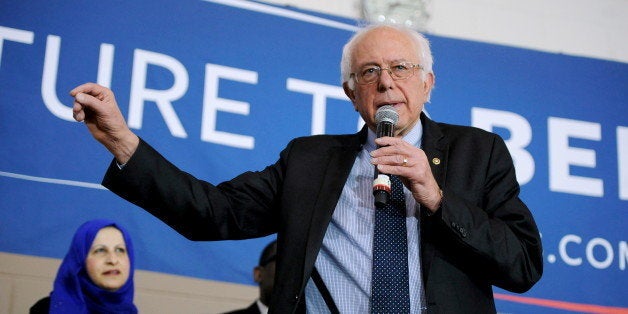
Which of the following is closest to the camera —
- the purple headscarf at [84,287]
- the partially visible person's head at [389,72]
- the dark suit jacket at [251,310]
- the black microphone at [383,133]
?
the black microphone at [383,133]

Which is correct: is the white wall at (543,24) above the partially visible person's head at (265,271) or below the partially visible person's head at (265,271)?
above

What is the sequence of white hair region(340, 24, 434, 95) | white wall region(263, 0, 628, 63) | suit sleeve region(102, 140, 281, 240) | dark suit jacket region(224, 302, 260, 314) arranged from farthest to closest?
white wall region(263, 0, 628, 63)
dark suit jacket region(224, 302, 260, 314)
white hair region(340, 24, 434, 95)
suit sleeve region(102, 140, 281, 240)

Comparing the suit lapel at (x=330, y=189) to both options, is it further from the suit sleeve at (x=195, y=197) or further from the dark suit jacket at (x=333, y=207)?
the suit sleeve at (x=195, y=197)

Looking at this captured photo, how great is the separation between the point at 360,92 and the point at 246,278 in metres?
1.76

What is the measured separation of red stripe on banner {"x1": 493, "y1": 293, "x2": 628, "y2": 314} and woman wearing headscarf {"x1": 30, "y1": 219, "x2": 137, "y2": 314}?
163 cm

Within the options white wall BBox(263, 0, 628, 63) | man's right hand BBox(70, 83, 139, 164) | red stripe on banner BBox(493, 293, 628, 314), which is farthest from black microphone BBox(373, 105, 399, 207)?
white wall BBox(263, 0, 628, 63)

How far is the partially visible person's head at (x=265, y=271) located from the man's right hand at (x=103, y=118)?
6.57 ft

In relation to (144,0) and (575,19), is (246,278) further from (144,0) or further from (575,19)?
(575,19)

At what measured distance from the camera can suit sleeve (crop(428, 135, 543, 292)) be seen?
5.18 feet

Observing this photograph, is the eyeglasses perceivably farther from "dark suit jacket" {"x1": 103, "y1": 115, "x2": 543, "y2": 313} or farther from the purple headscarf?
the purple headscarf

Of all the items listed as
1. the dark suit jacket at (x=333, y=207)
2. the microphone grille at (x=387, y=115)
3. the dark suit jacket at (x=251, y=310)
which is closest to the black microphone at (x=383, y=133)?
the microphone grille at (x=387, y=115)

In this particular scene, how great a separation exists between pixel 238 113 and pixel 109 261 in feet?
2.75

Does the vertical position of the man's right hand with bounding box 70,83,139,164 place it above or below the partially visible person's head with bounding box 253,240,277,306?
above

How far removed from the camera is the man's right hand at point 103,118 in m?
1.58
